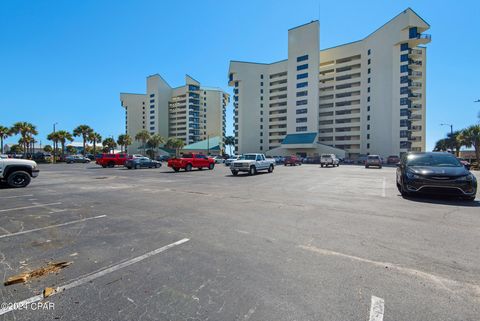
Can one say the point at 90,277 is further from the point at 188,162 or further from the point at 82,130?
the point at 82,130

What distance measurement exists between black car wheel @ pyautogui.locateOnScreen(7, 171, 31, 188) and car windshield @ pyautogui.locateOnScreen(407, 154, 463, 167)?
18.5m

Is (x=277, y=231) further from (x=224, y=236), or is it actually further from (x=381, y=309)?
(x=381, y=309)

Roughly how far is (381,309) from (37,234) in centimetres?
630

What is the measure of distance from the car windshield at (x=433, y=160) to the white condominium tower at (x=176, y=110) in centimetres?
11873

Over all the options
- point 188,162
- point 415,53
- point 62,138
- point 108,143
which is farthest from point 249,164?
point 108,143

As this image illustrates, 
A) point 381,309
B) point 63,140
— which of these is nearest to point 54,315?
point 381,309

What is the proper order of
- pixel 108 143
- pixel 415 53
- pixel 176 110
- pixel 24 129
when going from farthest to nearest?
pixel 176 110 < pixel 108 143 < pixel 415 53 < pixel 24 129

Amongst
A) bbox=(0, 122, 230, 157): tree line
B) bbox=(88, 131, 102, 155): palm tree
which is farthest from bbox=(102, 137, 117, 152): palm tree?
bbox=(88, 131, 102, 155): palm tree

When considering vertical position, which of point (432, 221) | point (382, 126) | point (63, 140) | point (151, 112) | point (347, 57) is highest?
point (347, 57)

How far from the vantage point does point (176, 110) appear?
12875 centimetres

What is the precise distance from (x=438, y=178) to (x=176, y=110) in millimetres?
130307

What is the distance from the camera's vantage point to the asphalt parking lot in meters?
2.53

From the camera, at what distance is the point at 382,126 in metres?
69.0

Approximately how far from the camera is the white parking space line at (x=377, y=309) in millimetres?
2362
